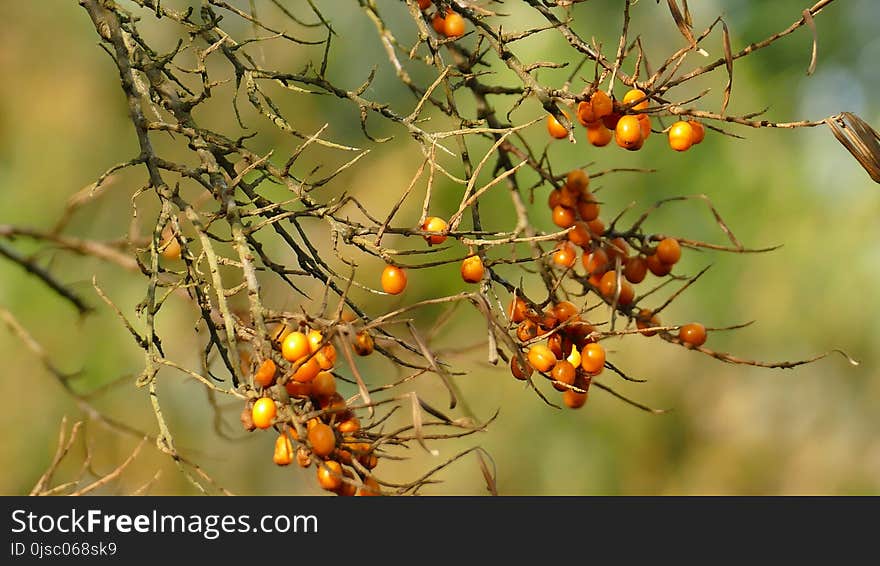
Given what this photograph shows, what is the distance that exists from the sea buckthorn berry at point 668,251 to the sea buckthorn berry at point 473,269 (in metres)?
0.24

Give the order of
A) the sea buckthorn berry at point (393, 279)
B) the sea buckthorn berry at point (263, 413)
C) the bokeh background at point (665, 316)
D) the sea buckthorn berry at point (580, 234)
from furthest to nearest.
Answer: the bokeh background at point (665, 316)
the sea buckthorn berry at point (580, 234)
the sea buckthorn berry at point (393, 279)
the sea buckthorn berry at point (263, 413)

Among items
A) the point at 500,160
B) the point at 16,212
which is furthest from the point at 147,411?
the point at 500,160

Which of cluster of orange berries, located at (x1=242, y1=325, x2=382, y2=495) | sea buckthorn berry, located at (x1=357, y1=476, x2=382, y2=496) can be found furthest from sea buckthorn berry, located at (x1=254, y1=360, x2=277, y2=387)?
sea buckthorn berry, located at (x1=357, y1=476, x2=382, y2=496)

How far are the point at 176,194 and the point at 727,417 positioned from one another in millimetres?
3270

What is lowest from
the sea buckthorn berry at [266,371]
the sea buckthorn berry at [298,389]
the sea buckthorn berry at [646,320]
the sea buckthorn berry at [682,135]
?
the sea buckthorn berry at [266,371]

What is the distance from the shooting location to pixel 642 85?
0.88 metres

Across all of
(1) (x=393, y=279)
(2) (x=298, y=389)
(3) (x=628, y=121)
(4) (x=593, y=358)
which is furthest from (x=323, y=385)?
(3) (x=628, y=121)

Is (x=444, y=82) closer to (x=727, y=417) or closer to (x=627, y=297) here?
(x=627, y=297)

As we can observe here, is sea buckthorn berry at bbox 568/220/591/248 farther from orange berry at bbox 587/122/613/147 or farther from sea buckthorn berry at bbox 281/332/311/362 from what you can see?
sea buckthorn berry at bbox 281/332/311/362

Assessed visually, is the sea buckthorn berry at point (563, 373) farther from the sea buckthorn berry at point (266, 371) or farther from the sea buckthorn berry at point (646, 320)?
the sea buckthorn berry at point (266, 371)

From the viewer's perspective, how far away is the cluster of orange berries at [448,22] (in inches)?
40.9

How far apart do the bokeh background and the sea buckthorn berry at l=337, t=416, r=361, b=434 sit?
104 inches

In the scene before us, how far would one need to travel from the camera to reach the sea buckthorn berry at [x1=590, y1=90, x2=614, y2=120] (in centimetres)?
90

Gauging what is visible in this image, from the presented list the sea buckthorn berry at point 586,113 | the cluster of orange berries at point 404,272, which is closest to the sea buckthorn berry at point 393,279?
the cluster of orange berries at point 404,272
